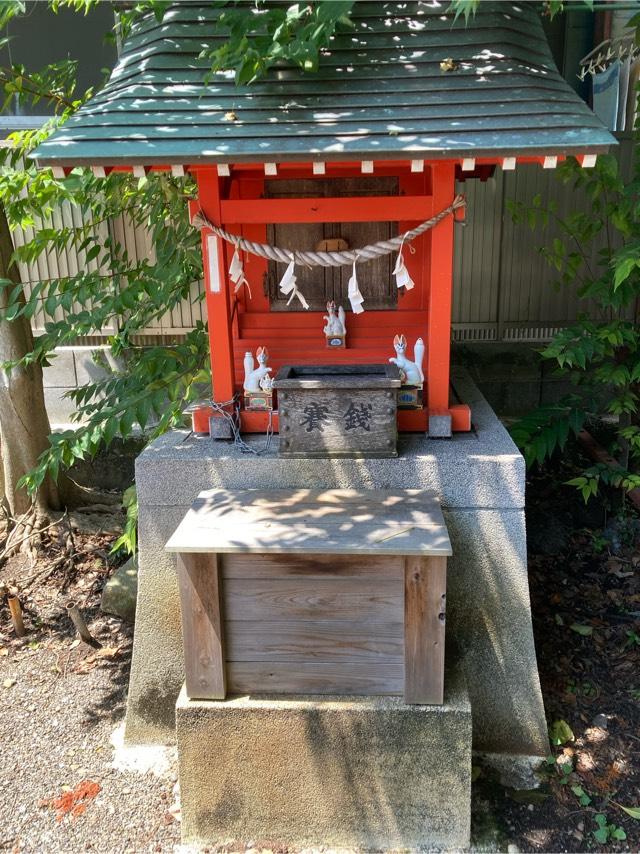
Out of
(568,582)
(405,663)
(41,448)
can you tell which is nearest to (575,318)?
(568,582)

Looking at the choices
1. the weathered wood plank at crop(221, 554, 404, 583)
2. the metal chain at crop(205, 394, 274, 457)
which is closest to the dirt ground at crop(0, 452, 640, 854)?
the weathered wood plank at crop(221, 554, 404, 583)

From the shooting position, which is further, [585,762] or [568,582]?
[568,582]

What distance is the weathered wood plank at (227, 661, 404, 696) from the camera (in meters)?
3.56

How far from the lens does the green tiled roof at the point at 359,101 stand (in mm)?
3465

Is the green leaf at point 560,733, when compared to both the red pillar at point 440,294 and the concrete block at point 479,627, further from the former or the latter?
the red pillar at point 440,294

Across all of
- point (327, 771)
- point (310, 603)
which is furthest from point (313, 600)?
point (327, 771)

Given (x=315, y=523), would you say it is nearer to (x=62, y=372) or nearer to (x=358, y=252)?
(x=358, y=252)

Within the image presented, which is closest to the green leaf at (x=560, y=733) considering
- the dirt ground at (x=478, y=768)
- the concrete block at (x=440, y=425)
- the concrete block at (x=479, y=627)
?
the dirt ground at (x=478, y=768)

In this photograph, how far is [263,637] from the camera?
3.61 m

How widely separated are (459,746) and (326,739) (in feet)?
2.18

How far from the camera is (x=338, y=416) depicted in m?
3.93

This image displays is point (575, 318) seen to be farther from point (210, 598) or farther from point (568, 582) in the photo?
point (210, 598)

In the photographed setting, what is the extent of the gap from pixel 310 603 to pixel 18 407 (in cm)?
384

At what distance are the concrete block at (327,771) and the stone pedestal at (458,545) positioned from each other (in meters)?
0.50
